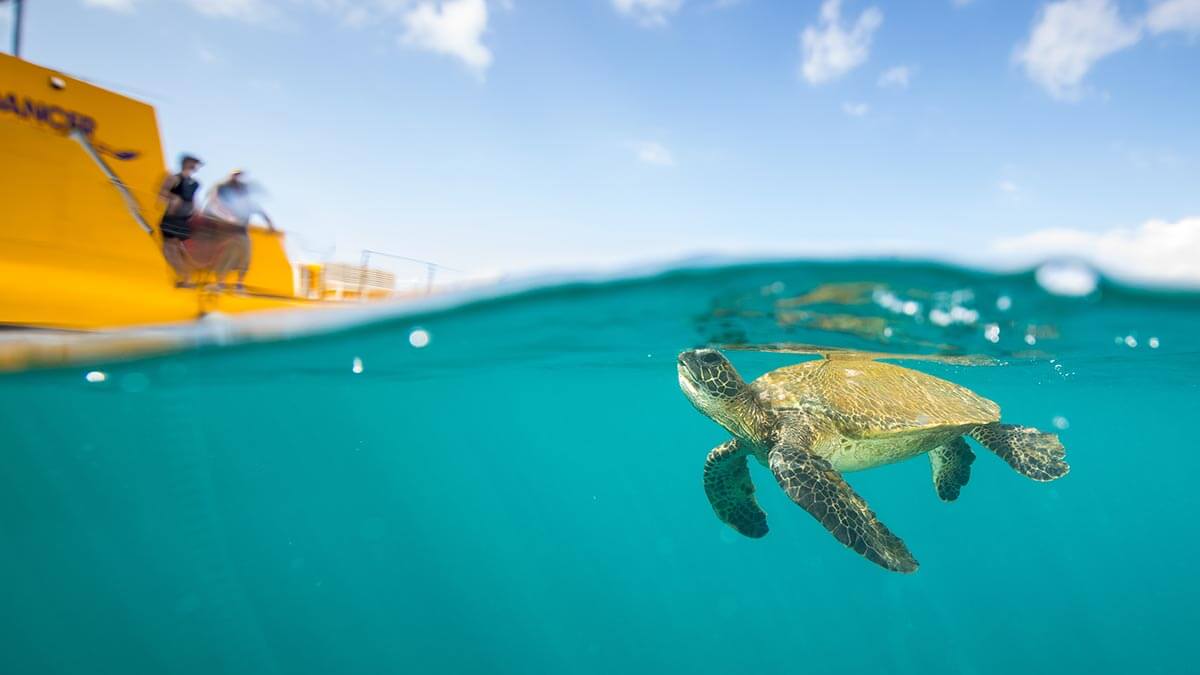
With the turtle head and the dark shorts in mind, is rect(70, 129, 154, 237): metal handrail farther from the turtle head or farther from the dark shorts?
the turtle head

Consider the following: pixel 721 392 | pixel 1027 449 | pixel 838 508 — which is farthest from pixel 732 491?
pixel 1027 449

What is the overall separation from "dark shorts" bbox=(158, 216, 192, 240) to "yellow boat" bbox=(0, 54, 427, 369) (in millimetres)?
250

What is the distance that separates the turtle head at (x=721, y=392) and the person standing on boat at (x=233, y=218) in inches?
217

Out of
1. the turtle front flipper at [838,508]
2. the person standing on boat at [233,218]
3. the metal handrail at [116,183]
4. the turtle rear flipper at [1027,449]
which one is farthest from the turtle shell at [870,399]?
the metal handrail at [116,183]

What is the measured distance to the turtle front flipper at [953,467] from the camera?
8039 mm

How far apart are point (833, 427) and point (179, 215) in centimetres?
818

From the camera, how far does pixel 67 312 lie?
7297mm

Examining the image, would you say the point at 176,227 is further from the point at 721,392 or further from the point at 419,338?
the point at 721,392

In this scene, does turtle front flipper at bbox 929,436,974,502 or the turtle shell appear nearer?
the turtle shell

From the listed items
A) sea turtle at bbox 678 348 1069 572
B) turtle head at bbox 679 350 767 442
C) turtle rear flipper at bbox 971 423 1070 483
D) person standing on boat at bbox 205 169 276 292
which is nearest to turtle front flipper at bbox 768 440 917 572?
sea turtle at bbox 678 348 1069 572

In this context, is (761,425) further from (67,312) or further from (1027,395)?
(1027,395)

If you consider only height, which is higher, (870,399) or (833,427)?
(870,399)

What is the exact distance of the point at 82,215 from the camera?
6.93m

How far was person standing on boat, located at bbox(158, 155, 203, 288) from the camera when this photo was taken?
21.6 ft
